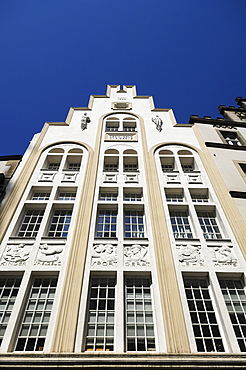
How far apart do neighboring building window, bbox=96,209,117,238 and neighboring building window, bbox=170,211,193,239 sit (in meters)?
3.33

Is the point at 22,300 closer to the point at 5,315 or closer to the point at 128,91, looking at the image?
the point at 5,315

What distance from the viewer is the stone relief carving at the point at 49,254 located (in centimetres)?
1157

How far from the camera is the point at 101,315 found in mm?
10000

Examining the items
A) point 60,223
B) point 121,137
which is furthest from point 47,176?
point 121,137

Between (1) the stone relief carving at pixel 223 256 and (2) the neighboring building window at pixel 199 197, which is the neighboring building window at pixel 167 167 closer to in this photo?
(2) the neighboring building window at pixel 199 197

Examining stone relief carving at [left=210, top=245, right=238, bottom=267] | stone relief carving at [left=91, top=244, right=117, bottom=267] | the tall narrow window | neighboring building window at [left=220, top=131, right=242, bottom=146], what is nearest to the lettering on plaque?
the tall narrow window

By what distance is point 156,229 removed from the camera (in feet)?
43.2

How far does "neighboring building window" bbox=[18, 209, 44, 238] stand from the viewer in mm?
13480

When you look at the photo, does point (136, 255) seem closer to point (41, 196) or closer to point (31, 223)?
point (31, 223)

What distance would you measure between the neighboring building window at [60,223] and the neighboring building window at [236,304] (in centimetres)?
818

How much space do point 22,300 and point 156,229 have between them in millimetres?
6864

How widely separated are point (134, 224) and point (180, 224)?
8.70ft

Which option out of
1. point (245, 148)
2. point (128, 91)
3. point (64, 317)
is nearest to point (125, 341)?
point (64, 317)

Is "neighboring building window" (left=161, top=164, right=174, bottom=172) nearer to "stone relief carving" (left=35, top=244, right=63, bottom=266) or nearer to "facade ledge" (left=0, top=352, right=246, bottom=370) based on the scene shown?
"stone relief carving" (left=35, top=244, right=63, bottom=266)
